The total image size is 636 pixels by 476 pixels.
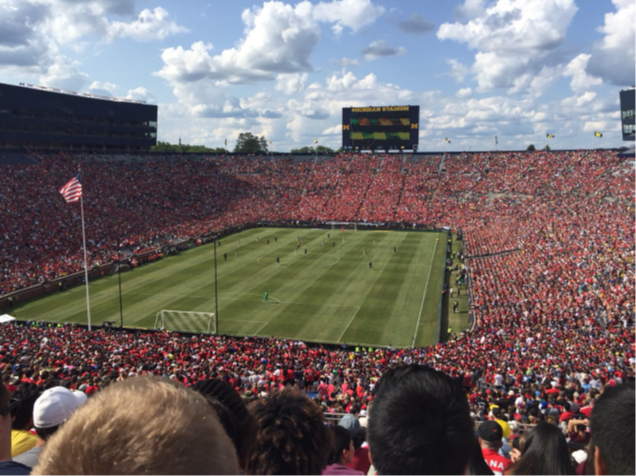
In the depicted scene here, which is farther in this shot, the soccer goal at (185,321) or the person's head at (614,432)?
the soccer goal at (185,321)

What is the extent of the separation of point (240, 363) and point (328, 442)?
59.7 ft

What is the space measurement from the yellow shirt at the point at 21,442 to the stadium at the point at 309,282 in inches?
2.5

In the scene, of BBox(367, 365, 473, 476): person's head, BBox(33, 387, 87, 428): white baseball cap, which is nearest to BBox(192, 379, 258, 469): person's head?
BBox(367, 365, 473, 476): person's head

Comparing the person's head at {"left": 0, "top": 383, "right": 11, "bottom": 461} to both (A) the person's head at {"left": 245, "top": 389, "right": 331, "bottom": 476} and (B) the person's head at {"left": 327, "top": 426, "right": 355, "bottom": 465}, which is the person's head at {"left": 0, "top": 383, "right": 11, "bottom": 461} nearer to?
(A) the person's head at {"left": 245, "top": 389, "right": 331, "bottom": 476}

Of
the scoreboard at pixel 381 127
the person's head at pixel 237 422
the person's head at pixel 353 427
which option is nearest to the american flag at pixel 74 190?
the person's head at pixel 353 427

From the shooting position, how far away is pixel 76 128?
265 ft

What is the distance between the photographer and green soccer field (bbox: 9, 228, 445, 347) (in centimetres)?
3375

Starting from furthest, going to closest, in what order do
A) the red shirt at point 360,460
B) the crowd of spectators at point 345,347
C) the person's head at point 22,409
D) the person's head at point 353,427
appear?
the person's head at point 22,409 → the red shirt at point 360,460 → the person's head at point 353,427 → the crowd of spectators at point 345,347

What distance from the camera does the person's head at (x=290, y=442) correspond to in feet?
11.6

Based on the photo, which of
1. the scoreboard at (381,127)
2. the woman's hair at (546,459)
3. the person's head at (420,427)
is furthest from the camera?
the scoreboard at (381,127)

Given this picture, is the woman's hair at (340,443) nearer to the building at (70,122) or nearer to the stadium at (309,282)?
the stadium at (309,282)

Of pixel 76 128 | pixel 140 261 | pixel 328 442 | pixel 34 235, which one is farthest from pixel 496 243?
pixel 76 128

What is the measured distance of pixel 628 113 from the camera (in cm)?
7150

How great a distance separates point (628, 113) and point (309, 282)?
57160 mm
